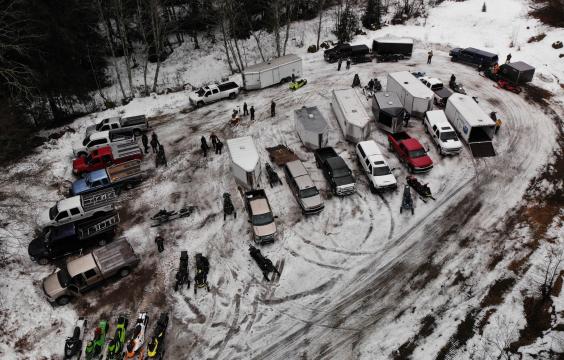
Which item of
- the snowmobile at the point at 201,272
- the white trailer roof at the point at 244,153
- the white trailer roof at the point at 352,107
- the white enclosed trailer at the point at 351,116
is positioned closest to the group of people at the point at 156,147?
the white trailer roof at the point at 244,153

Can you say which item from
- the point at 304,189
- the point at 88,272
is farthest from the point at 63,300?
the point at 304,189

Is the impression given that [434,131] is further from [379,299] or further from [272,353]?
[272,353]

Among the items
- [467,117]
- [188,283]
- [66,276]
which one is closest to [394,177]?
[467,117]

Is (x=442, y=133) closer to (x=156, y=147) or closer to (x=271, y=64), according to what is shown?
(x=271, y=64)

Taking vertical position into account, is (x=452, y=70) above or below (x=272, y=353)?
above

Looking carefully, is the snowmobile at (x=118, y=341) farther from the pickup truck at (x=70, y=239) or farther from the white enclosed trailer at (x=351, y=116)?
the white enclosed trailer at (x=351, y=116)

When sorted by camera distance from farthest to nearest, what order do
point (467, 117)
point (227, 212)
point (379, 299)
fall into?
1. point (467, 117)
2. point (227, 212)
3. point (379, 299)
